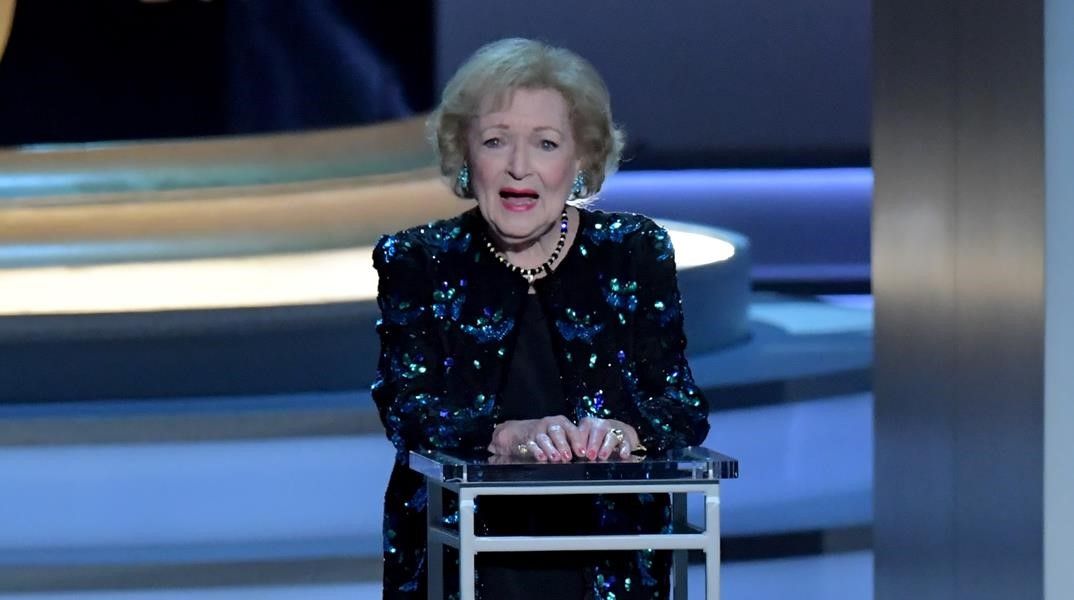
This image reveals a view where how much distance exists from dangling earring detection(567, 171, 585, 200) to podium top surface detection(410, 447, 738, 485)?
34 centimetres

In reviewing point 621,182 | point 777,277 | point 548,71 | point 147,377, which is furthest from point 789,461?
point 621,182

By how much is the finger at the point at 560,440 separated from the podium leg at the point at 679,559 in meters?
0.12

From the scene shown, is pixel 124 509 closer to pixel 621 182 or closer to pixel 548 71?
pixel 548 71

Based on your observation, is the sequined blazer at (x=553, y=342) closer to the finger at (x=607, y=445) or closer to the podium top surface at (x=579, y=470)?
the finger at (x=607, y=445)

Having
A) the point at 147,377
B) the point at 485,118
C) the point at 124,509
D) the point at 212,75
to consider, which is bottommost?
the point at 124,509

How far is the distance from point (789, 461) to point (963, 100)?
142 centimetres

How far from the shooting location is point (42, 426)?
10.8 ft

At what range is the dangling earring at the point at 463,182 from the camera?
184cm

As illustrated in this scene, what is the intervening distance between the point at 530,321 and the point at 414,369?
13cm

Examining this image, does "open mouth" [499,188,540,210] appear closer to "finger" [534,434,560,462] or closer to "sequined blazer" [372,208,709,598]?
"sequined blazer" [372,208,709,598]

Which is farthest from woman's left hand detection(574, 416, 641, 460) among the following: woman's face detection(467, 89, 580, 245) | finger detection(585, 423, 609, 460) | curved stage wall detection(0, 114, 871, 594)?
curved stage wall detection(0, 114, 871, 594)

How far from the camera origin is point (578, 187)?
72.7 inches

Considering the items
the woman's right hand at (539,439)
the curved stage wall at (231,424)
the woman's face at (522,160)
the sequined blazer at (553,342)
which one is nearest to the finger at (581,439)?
the woman's right hand at (539,439)

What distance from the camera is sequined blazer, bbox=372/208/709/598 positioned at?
1.80 metres
